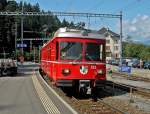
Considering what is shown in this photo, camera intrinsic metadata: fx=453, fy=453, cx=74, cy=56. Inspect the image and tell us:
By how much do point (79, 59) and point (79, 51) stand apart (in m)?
0.38

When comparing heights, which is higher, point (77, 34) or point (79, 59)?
point (77, 34)

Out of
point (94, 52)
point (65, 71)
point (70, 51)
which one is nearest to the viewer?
point (65, 71)

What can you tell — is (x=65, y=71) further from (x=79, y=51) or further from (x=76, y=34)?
(x=76, y=34)

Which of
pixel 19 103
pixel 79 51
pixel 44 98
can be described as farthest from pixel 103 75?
pixel 19 103

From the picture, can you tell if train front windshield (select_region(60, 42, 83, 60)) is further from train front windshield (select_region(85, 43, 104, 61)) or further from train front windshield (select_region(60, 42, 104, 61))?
train front windshield (select_region(85, 43, 104, 61))

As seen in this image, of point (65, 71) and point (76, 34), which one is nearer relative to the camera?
point (65, 71)

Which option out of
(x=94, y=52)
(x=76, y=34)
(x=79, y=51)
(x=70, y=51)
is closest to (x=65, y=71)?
(x=70, y=51)

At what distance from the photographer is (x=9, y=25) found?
144 meters

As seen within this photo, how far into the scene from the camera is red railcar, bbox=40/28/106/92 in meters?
20.3

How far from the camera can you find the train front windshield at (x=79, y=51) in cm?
2047

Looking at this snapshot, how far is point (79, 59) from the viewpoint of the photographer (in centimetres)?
2042

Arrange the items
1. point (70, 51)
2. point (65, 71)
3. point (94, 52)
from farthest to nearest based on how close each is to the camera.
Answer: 1. point (94, 52)
2. point (70, 51)
3. point (65, 71)

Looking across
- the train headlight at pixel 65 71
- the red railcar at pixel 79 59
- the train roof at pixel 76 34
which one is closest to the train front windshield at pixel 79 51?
the red railcar at pixel 79 59

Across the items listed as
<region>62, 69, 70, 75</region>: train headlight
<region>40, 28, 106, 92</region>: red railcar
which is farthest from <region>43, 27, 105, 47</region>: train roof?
<region>62, 69, 70, 75</region>: train headlight
